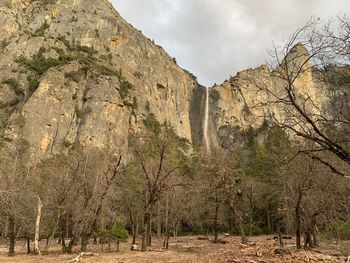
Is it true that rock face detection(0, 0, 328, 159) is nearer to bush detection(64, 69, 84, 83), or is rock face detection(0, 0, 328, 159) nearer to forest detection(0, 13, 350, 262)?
bush detection(64, 69, 84, 83)

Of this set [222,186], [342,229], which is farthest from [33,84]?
[342,229]

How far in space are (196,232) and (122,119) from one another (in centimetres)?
3289

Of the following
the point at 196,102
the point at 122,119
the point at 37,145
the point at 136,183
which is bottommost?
the point at 136,183

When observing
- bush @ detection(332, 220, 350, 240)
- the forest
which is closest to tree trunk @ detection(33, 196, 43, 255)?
the forest

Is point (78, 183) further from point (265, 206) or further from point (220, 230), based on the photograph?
point (220, 230)

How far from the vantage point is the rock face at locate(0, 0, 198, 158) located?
73125 mm

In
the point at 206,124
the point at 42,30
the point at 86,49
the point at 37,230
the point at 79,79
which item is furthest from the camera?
the point at 206,124

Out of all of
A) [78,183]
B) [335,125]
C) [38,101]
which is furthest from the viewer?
[38,101]

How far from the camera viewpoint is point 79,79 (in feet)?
270

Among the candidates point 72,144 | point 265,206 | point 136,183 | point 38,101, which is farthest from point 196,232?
point 38,101

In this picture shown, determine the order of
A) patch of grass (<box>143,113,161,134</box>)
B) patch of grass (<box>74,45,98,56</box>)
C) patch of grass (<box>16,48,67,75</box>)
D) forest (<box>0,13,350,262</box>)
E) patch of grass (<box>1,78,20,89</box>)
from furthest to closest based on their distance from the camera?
patch of grass (<box>74,45,98,56</box>) < patch of grass (<box>143,113,161,134</box>) < patch of grass (<box>16,48,67,75</box>) < patch of grass (<box>1,78,20,89</box>) < forest (<box>0,13,350,262</box>)

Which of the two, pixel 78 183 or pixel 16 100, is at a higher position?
pixel 16 100

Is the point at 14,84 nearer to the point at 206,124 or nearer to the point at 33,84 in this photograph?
the point at 33,84

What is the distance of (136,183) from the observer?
45.0 m
